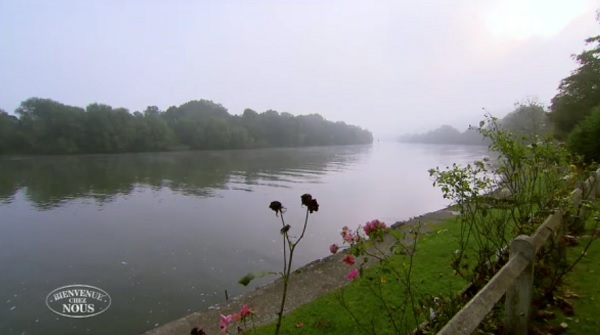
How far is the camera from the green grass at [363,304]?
12.9 ft

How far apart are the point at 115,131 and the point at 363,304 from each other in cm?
5770

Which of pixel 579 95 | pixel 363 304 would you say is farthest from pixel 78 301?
pixel 579 95

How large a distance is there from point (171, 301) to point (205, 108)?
8801 centimetres

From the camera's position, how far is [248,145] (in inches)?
2844

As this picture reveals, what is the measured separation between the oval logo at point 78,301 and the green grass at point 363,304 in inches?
152

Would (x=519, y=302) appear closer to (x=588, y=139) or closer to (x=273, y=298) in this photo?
(x=273, y=298)

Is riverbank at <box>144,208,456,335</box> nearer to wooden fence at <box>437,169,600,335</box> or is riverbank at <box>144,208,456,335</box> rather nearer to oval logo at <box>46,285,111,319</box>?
wooden fence at <box>437,169,600,335</box>

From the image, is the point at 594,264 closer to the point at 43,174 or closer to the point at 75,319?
the point at 75,319

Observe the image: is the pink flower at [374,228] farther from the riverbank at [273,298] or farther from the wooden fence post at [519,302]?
Result: the riverbank at [273,298]

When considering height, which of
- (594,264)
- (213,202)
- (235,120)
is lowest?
(213,202)

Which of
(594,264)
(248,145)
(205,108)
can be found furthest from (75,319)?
(205,108)

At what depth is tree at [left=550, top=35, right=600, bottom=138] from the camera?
21078 millimetres

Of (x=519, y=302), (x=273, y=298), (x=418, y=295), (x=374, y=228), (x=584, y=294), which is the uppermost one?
(x=374, y=228)

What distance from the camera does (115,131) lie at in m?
53.4
